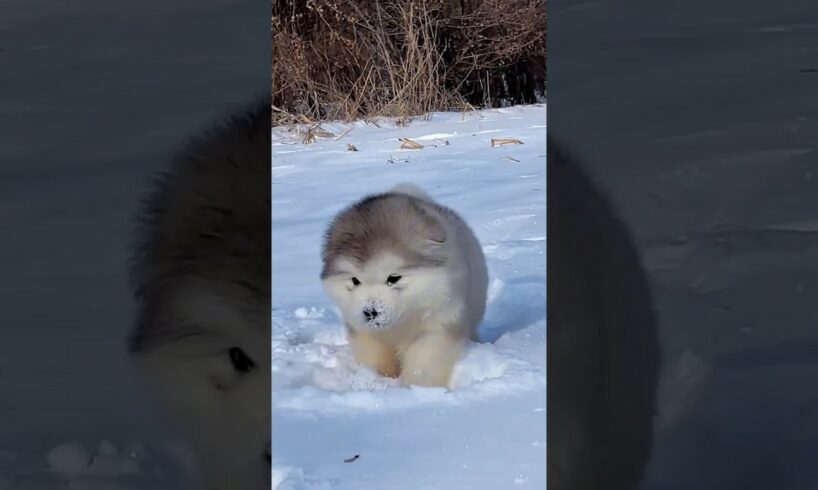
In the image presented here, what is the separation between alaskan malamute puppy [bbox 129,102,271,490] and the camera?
3.96 feet

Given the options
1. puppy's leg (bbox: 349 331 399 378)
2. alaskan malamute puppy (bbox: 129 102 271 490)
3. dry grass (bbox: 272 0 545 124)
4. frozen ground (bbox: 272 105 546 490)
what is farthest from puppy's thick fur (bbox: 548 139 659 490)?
dry grass (bbox: 272 0 545 124)

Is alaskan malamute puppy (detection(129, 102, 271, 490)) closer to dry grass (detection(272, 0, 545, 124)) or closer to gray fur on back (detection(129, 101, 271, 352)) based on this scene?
gray fur on back (detection(129, 101, 271, 352))

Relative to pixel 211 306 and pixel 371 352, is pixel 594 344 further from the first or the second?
pixel 371 352

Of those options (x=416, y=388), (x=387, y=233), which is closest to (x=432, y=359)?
(x=416, y=388)

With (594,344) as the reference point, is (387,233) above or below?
below

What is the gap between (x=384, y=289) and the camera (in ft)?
8.78

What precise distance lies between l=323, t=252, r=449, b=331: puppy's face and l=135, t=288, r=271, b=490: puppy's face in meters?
1.40

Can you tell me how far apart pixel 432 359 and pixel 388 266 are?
11.1 inches

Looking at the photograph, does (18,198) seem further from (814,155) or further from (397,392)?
(397,392)

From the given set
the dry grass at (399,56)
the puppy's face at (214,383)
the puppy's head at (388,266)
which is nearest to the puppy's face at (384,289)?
the puppy's head at (388,266)

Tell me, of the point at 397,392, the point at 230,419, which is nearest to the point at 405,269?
the point at 397,392

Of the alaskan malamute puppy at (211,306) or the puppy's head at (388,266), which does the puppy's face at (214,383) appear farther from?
the puppy's head at (388,266)

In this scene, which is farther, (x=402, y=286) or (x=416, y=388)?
(x=402, y=286)

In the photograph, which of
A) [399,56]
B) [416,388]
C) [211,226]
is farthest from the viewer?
[399,56]
